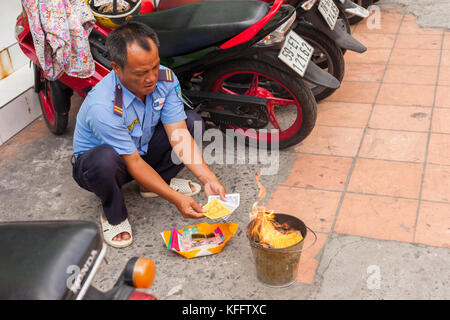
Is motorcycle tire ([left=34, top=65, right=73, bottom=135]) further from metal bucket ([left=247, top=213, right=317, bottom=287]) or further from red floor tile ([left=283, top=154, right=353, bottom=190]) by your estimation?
metal bucket ([left=247, top=213, right=317, bottom=287])

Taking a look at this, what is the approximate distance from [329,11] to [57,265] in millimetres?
3182

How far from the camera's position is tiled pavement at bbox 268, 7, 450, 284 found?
2990 mm

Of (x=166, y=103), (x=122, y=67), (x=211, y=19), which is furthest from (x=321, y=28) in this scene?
(x=122, y=67)

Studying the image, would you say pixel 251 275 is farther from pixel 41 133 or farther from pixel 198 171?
pixel 41 133

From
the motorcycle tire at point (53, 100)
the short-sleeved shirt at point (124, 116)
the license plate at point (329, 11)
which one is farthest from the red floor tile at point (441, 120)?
the motorcycle tire at point (53, 100)

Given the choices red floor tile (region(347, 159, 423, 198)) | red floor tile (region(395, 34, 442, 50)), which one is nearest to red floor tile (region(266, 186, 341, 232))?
red floor tile (region(347, 159, 423, 198))

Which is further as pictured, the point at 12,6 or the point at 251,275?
the point at 12,6

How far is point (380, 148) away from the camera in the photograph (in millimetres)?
3721

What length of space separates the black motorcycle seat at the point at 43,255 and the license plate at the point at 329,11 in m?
2.85

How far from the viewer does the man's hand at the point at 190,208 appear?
2662 mm

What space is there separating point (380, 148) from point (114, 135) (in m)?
1.94

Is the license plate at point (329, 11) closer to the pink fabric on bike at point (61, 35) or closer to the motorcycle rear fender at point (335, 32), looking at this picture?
the motorcycle rear fender at point (335, 32)

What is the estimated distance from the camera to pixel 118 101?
2816 mm

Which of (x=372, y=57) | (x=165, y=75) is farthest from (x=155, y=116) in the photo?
(x=372, y=57)
